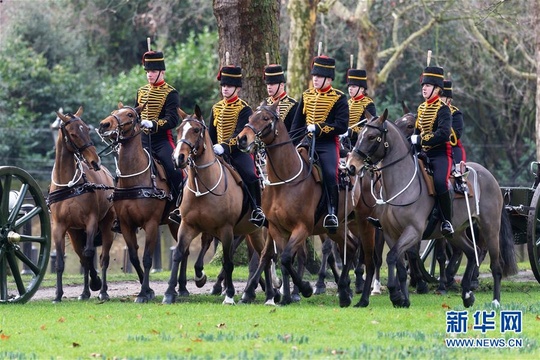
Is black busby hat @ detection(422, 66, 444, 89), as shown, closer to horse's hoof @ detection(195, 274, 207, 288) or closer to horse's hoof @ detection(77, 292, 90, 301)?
horse's hoof @ detection(195, 274, 207, 288)

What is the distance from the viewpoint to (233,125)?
15.5 m

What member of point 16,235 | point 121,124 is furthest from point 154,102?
point 16,235

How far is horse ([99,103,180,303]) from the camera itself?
15242mm

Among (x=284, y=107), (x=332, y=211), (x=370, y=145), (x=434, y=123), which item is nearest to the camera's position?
(x=370, y=145)

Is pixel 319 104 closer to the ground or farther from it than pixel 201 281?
farther from it

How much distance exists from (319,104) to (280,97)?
104 centimetres

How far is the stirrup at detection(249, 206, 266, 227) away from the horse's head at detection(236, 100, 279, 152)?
1252 millimetres

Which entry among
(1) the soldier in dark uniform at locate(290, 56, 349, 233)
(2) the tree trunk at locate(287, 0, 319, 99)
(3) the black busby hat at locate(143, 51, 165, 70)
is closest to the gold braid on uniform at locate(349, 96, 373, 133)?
(1) the soldier in dark uniform at locate(290, 56, 349, 233)

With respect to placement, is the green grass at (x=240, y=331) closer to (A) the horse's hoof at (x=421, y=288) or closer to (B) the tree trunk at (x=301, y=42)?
(A) the horse's hoof at (x=421, y=288)

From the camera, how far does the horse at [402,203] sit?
547 inches

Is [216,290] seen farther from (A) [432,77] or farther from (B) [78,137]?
(A) [432,77]

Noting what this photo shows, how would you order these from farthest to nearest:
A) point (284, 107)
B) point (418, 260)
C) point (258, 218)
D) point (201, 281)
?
1. point (418, 260)
2. point (201, 281)
3. point (284, 107)
4. point (258, 218)

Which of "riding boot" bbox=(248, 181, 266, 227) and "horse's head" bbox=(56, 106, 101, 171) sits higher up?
"horse's head" bbox=(56, 106, 101, 171)

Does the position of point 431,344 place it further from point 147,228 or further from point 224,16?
point 224,16
